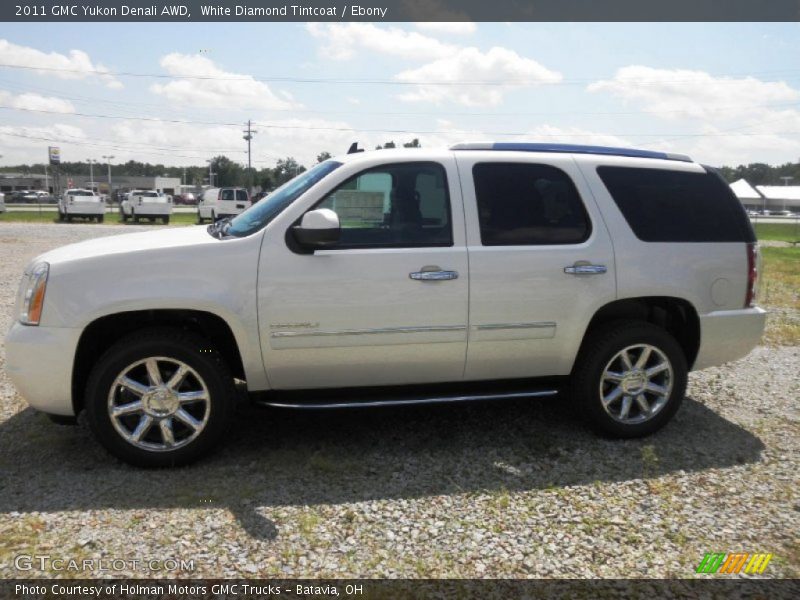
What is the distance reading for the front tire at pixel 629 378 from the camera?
13.5 ft

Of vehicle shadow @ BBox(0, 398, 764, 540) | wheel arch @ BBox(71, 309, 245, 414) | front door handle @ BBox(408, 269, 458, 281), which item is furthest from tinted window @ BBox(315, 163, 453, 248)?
vehicle shadow @ BBox(0, 398, 764, 540)

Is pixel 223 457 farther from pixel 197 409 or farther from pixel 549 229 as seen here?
pixel 549 229

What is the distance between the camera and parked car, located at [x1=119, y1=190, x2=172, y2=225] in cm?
3219

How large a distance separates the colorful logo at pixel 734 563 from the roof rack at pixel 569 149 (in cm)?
266

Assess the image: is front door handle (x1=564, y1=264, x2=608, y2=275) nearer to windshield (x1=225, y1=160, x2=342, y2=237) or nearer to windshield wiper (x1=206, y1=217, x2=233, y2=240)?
windshield (x1=225, y1=160, x2=342, y2=237)

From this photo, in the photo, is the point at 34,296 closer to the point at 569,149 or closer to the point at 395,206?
the point at 395,206

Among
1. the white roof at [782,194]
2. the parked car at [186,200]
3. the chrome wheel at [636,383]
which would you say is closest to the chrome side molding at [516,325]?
the chrome wheel at [636,383]

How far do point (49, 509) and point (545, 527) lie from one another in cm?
260

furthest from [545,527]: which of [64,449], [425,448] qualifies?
[64,449]

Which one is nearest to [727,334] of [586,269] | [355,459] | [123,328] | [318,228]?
[586,269]

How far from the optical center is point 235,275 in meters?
3.57

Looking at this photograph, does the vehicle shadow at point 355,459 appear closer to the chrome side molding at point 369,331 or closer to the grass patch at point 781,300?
the chrome side molding at point 369,331

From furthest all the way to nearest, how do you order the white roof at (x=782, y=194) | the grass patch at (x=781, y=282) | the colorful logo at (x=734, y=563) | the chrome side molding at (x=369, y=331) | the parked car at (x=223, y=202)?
1. the white roof at (x=782, y=194)
2. the parked car at (x=223, y=202)
3. the grass patch at (x=781, y=282)
4. the chrome side molding at (x=369, y=331)
5. the colorful logo at (x=734, y=563)

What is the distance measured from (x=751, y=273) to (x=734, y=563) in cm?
223
